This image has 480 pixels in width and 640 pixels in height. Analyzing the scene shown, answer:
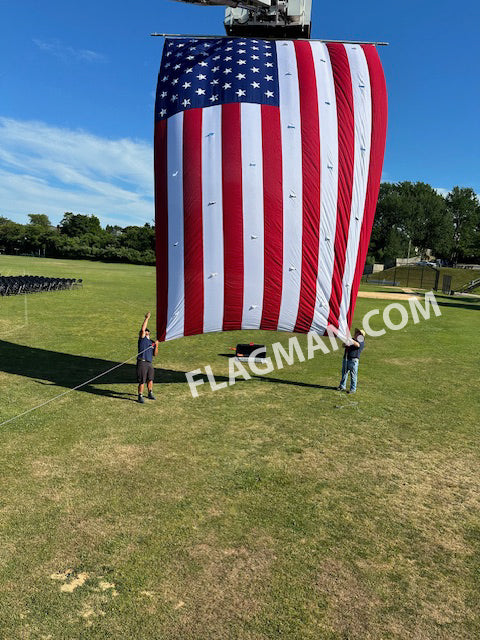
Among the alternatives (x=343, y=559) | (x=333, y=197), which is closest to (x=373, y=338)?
(x=333, y=197)

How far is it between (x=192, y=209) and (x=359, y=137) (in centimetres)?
451

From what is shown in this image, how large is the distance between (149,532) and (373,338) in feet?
58.2

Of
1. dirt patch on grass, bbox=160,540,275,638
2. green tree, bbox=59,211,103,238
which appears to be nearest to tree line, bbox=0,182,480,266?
green tree, bbox=59,211,103,238

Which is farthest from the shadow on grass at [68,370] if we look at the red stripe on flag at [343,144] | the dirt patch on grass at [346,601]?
the dirt patch on grass at [346,601]

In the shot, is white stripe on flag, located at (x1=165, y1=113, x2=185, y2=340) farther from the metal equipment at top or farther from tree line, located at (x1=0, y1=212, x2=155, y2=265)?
tree line, located at (x1=0, y1=212, x2=155, y2=265)

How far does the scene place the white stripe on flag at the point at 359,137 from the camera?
10.7 m

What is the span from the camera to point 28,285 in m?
32.8

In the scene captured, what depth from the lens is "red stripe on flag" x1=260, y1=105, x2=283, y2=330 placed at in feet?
34.5

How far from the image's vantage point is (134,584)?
518 centimetres

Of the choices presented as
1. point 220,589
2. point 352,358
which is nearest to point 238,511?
point 220,589

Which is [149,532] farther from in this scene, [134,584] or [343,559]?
[343,559]

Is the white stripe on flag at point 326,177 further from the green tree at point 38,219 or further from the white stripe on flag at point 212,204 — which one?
the green tree at point 38,219

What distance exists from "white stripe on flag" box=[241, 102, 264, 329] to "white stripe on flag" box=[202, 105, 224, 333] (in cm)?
60

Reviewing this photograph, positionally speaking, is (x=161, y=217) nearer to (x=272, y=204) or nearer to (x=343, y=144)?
(x=272, y=204)
